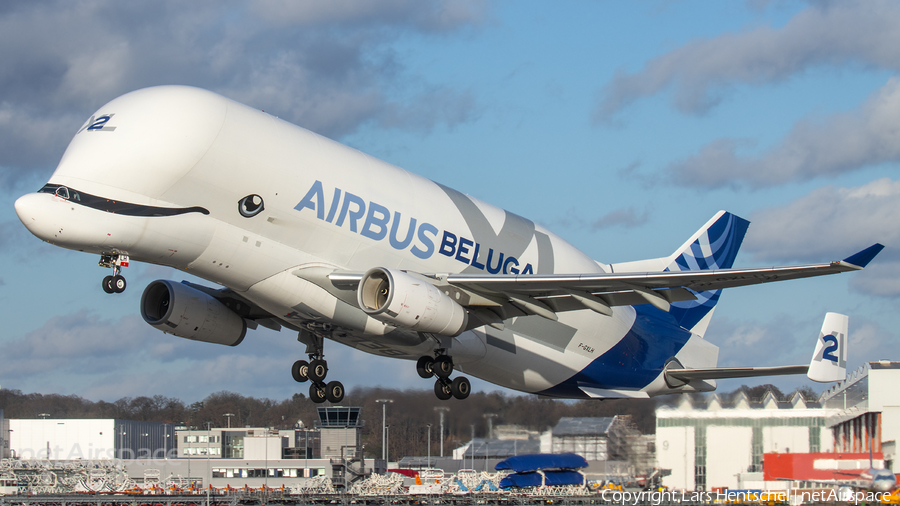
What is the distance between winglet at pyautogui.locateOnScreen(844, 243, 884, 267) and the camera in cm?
1886

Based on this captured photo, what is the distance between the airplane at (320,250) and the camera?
20609mm

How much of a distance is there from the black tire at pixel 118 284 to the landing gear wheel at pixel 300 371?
24.7 feet

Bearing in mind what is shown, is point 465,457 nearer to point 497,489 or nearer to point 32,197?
point 497,489

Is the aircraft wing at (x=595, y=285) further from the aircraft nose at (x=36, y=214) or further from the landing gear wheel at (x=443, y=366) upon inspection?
the aircraft nose at (x=36, y=214)

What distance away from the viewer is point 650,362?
32000 millimetres

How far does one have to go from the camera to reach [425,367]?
26.9 metres

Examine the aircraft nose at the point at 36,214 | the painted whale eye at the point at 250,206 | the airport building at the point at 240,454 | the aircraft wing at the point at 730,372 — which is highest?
the painted whale eye at the point at 250,206

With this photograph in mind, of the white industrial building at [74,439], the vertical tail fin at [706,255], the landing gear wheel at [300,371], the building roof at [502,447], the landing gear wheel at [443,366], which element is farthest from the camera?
the white industrial building at [74,439]

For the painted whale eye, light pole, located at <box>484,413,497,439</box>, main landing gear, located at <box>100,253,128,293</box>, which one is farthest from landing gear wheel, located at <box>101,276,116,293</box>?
light pole, located at <box>484,413,497,439</box>

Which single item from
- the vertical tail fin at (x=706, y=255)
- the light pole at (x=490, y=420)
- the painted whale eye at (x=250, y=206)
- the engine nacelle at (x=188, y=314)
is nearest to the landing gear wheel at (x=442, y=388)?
the engine nacelle at (x=188, y=314)

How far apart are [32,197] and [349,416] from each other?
4318 centimetres

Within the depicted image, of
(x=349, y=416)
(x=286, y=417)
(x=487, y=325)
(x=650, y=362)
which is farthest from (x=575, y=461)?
(x=286, y=417)

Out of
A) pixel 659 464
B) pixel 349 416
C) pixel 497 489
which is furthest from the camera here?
pixel 349 416

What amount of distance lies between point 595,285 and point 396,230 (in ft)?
18.1
